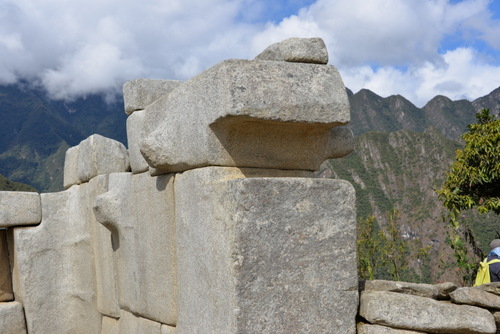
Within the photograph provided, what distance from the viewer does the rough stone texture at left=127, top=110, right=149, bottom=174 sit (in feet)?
12.7

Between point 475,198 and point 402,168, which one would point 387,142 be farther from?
point 475,198

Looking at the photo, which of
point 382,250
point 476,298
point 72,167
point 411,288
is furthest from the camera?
point 382,250

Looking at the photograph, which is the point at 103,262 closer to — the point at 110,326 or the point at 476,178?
the point at 110,326

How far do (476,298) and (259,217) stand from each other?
1298 millimetres

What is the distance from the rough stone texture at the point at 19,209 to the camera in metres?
4.94

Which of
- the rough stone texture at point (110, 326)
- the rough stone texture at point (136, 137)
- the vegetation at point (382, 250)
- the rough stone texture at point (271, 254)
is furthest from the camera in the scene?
the vegetation at point (382, 250)

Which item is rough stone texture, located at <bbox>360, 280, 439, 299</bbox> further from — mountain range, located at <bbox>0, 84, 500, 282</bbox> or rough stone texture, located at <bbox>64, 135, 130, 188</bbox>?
mountain range, located at <bbox>0, 84, 500, 282</bbox>

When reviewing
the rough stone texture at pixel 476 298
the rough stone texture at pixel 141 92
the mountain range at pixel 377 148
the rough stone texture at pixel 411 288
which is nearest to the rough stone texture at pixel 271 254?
the rough stone texture at pixel 411 288

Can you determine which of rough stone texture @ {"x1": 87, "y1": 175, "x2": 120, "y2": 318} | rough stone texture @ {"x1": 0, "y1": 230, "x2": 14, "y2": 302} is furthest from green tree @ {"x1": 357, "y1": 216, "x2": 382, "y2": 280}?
rough stone texture @ {"x1": 0, "y1": 230, "x2": 14, "y2": 302}

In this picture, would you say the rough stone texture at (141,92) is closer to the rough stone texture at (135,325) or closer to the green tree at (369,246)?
the rough stone texture at (135,325)

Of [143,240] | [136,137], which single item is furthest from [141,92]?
[143,240]

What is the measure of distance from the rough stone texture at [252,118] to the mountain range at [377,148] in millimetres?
5699

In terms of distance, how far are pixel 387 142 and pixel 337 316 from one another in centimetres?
4794

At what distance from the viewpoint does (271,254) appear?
2.79 m
